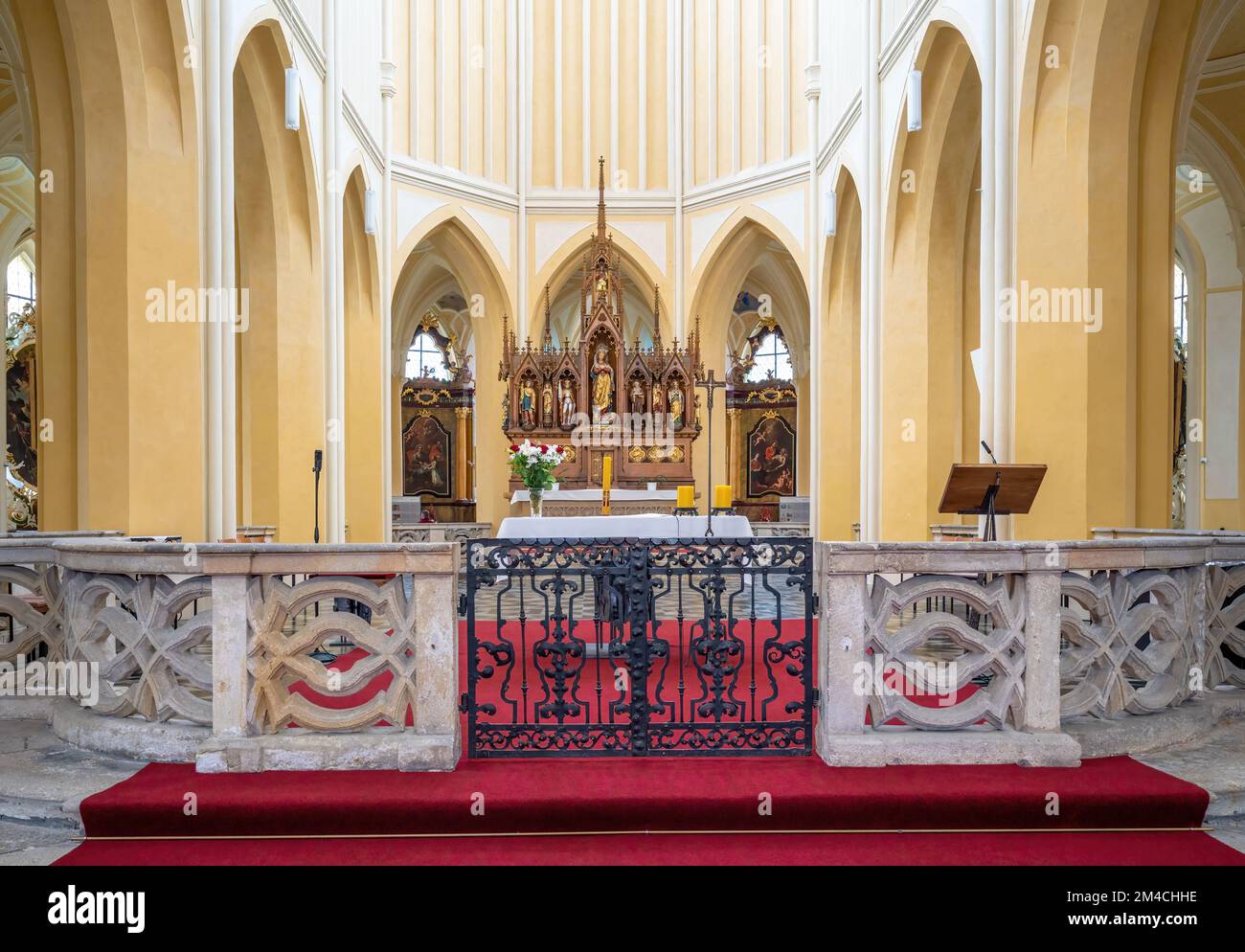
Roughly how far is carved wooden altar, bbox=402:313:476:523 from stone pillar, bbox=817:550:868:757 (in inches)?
830

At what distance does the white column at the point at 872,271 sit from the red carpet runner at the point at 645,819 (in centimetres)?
788

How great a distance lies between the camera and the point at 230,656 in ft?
12.9

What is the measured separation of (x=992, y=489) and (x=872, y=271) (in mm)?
6718

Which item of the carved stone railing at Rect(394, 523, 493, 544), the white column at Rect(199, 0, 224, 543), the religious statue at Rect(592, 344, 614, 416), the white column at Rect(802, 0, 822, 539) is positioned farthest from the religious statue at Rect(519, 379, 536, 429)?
the white column at Rect(199, 0, 224, 543)

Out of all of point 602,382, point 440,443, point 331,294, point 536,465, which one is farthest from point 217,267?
point 440,443

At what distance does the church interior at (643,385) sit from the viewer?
405cm

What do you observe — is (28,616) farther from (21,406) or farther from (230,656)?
(21,406)

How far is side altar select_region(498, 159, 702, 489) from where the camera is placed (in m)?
14.9

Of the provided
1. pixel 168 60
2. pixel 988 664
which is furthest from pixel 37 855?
pixel 168 60

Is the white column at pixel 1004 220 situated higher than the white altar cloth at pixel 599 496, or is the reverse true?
the white column at pixel 1004 220

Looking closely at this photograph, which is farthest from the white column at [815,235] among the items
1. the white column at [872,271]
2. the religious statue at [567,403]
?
the religious statue at [567,403]

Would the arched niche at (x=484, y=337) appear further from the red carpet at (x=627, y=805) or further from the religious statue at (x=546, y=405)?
the red carpet at (x=627, y=805)

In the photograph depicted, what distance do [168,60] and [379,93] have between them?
8274 millimetres

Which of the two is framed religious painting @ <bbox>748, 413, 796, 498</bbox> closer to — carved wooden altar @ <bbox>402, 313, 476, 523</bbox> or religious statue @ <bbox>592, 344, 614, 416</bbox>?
carved wooden altar @ <bbox>402, 313, 476, 523</bbox>
